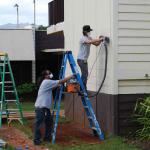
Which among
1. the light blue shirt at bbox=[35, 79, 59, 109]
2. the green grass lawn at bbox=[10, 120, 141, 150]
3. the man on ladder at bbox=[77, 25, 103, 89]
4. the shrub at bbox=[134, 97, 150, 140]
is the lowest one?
the green grass lawn at bbox=[10, 120, 141, 150]

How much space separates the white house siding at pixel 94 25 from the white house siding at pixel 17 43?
11.3 metres

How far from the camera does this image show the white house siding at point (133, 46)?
1255cm

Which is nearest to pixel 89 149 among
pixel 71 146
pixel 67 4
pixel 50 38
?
pixel 71 146

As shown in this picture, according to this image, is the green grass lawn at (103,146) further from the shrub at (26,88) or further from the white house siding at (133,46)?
the shrub at (26,88)

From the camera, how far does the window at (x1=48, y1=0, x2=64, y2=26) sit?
23114mm

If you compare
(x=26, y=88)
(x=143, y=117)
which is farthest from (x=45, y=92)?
(x=26, y=88)

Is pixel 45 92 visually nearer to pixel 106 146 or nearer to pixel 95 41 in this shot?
pixel 95 41

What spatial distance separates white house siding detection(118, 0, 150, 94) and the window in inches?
401

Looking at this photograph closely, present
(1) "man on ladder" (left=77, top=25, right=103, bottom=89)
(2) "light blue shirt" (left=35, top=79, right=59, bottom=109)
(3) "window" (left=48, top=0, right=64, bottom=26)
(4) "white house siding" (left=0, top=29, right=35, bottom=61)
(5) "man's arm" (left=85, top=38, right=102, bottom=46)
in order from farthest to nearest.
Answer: (4) "white house siding" (left=0, top=29, right=35, bottom=61)
(3) "window" (left=48, top=0, right=64, bottom=26)
(1) "man on ladder" (left=77, top=25, right=103, bottom=89)
(5) "man's arm" (left=85, top=38, right=102, bottom=46)
(2) "light blue shirt" (left=35, top=79, right=59, bottom=109)

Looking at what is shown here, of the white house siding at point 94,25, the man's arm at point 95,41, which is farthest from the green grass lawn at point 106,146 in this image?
the man's arm at point 95,41

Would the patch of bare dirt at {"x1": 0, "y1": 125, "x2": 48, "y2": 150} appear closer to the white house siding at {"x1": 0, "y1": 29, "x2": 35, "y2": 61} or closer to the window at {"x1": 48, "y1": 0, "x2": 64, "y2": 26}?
the window at {"x1": 48, "y1": 0, "x2": 64, "y2": 26}

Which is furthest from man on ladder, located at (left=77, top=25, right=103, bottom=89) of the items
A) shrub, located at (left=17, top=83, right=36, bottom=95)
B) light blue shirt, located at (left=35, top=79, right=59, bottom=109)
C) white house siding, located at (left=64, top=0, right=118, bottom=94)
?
shrub, located at (left=17, top=83, right=36, bottom=95)

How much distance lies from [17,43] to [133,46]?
15.8 metres

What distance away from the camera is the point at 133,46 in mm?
12680
